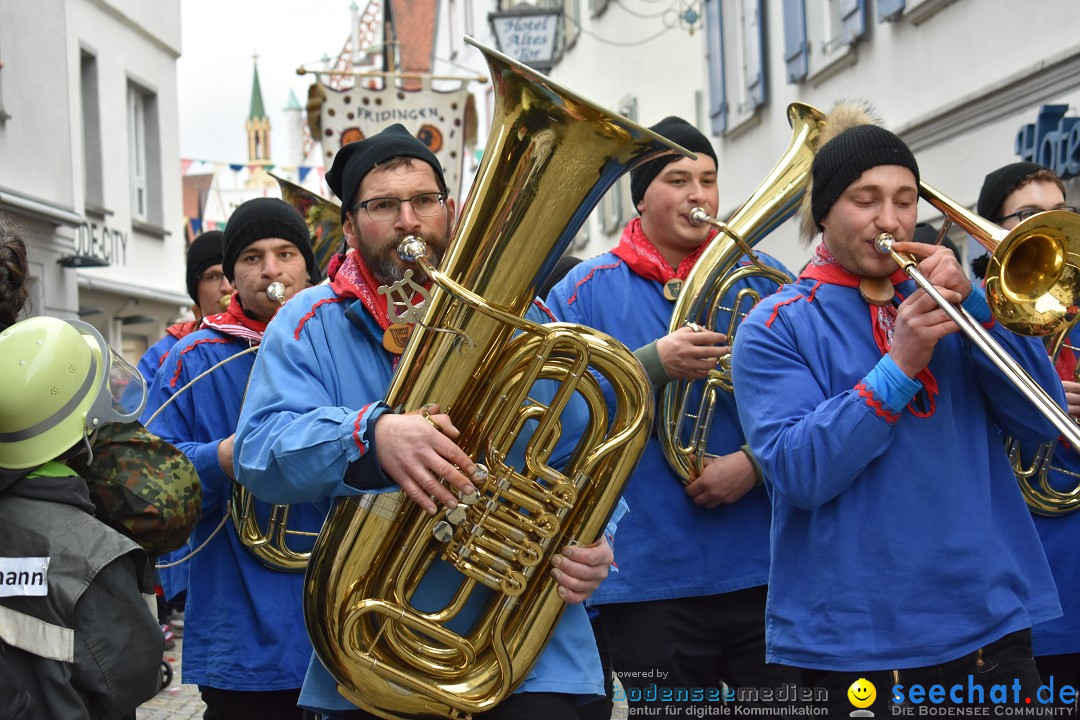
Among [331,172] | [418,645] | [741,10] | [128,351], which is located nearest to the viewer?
[418,645]

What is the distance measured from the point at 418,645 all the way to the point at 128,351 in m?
19.6

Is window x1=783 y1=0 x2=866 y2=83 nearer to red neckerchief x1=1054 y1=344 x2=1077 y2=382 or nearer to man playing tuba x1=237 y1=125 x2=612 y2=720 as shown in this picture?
red neckerchief x1=1054 y1=344 x2=1077 y2=382

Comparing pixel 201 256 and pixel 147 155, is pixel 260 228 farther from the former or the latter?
pixel 147 155

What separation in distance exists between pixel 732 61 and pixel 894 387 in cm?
1295

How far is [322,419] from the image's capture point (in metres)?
2.91

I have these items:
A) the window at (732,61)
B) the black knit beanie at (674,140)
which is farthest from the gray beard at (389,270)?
the window at (732,61)

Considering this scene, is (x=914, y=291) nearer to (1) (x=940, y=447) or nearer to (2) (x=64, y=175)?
(1) (x=940, y=447)

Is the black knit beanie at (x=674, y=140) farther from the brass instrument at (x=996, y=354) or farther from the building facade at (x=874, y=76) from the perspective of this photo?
the brass instrument at (x=996, y=354)

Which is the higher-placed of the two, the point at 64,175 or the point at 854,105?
the point at 854,105

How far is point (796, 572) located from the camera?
3.24m

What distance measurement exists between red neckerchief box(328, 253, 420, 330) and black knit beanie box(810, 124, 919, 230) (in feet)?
Result: 3.43

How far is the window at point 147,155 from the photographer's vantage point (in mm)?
20859

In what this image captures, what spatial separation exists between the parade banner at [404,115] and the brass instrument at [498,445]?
10.6 metres

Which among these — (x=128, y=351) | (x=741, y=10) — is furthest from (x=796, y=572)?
(x=128, y=351)
